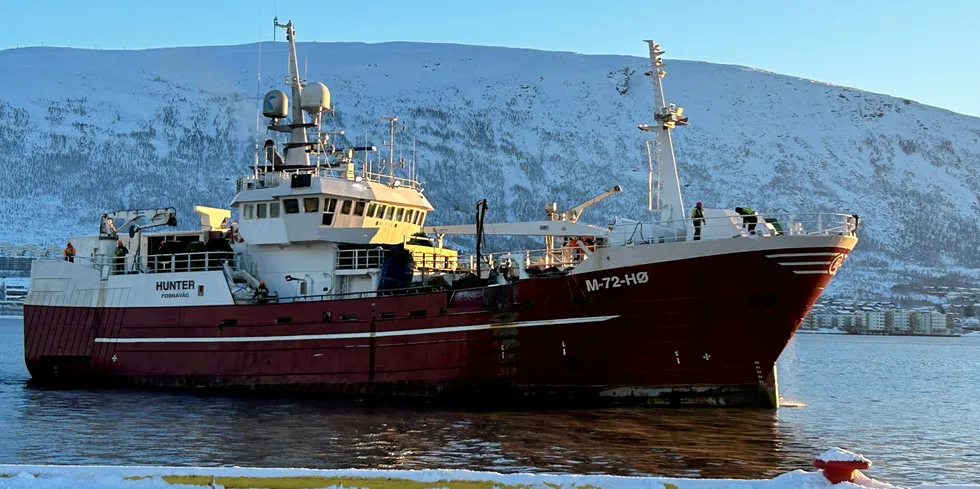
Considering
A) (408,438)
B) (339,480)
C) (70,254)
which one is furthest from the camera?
(70,254)

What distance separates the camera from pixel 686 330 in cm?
2189

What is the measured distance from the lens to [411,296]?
24062 mm

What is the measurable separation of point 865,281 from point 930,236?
21.6 m

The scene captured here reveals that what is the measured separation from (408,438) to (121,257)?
14959 millimetres

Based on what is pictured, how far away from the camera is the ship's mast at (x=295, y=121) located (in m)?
29.9

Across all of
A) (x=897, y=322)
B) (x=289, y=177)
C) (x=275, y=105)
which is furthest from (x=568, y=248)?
(x=897, y=322)

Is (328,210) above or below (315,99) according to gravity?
below

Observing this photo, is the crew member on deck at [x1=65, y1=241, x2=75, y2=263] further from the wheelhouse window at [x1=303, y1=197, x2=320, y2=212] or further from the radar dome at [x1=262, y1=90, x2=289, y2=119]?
the wheelhouse window at [x1=303, y1=197, x2=320, y2=212]

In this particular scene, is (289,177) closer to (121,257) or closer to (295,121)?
(295,121)

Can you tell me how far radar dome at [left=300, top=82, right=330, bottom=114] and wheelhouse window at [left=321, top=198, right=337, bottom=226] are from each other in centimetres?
433

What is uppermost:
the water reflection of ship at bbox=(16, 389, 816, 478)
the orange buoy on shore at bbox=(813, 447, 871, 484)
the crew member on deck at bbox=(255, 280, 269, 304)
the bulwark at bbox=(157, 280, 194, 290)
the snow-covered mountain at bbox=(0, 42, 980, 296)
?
the snow-covered mountain at bbox=(0, 42, 980, 296)

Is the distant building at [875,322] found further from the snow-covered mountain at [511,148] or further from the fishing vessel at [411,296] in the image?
the fishing vessel at [411,296]

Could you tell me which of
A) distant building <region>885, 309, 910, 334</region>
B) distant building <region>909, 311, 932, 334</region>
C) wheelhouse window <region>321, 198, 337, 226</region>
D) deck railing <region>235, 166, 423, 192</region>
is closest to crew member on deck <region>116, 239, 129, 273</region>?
deck railing <region>235, 166, 423, 192</region>

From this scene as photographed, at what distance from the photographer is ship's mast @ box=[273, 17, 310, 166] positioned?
29938mm
